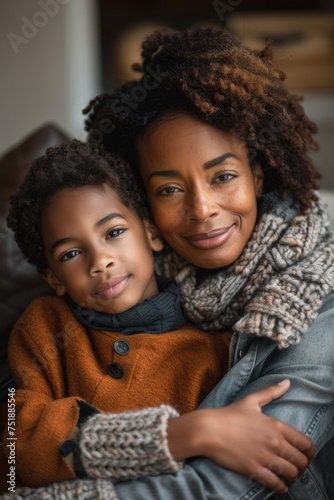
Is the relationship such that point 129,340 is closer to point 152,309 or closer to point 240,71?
point 152,309

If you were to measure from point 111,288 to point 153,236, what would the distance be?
0.18m

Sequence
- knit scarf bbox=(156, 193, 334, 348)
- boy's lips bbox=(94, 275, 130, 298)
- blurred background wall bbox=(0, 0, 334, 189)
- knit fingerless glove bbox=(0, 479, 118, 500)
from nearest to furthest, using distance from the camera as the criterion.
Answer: knit fingerless glove bbox=(0, 479, 118, 500), knit scarf bbox=(156, 193, 334, 348), boy's lips bbox=(94, 275, 130, 298), blurred background wall bbox=(0, 0, 334, 189)

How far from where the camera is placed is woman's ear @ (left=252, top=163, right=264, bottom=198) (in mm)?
1356

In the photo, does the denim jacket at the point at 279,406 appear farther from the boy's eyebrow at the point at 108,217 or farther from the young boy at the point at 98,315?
the boy's eyebrow at the point at 108,217

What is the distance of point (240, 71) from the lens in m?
1.26

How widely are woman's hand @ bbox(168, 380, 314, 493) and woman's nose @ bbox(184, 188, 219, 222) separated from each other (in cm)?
37

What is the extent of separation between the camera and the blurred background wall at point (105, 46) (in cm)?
306

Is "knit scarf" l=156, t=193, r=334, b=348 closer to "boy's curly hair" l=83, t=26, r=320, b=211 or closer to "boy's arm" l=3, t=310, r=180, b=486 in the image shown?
"boy's curly hair" l=83, t=26, r=320, b=211

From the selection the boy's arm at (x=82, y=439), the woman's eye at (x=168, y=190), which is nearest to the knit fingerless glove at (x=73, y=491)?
the boy's arm at (x=82, y=439)

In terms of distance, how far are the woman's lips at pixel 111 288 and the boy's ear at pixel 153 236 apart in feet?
0.46

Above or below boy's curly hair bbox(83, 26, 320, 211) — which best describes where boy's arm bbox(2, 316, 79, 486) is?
below

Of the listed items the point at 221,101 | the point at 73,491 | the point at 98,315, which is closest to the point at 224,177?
the point at 221,101

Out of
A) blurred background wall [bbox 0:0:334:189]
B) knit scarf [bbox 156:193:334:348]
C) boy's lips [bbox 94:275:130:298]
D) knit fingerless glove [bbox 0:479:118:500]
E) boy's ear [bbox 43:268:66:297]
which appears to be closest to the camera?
knit fingerless glove [bbox 0:479:118:500]

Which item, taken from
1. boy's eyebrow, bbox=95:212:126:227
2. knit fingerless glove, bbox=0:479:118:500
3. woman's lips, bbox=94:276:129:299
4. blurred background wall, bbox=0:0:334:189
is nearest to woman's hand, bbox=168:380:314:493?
knit fingerless glove, bbox=0:479:118:500
